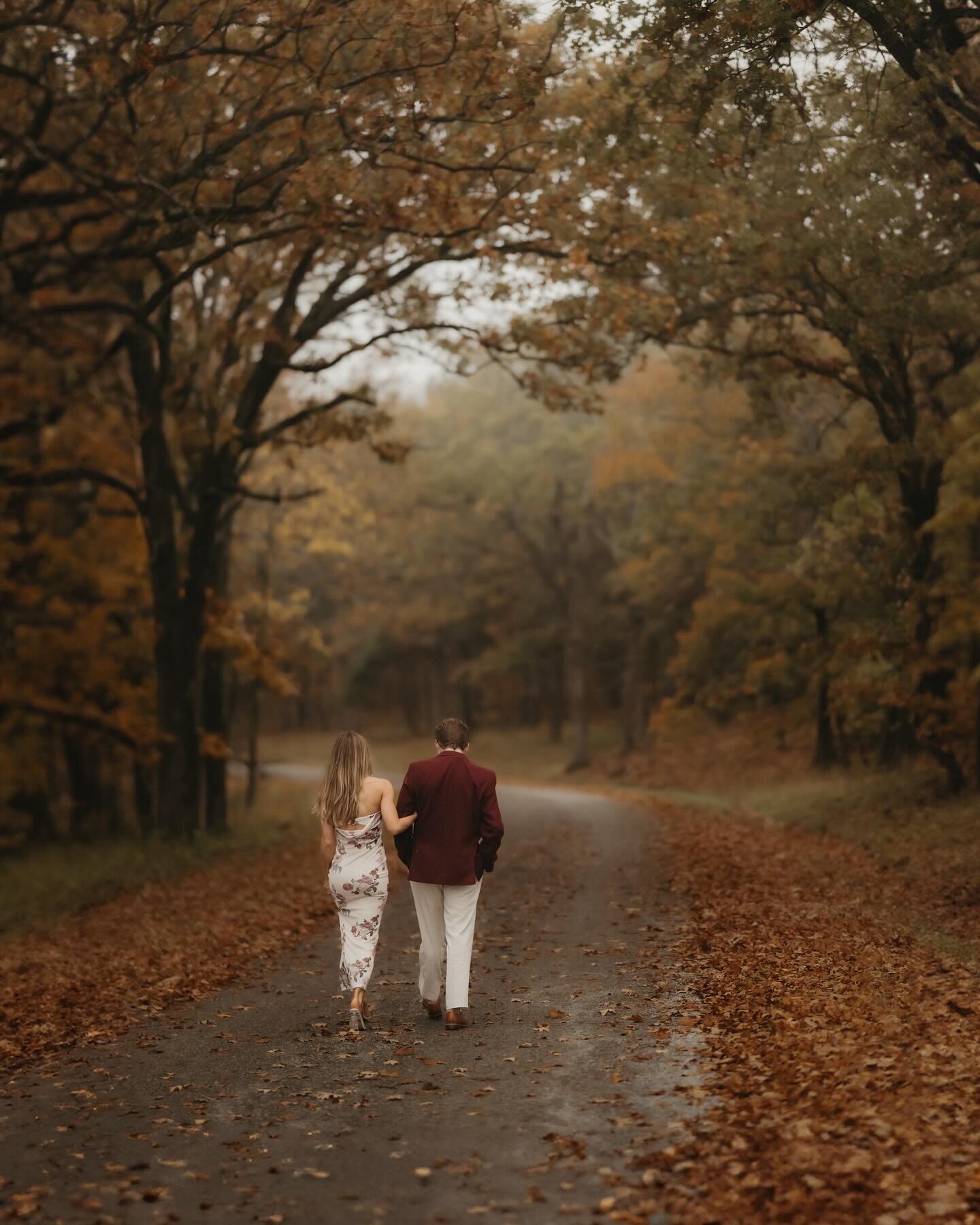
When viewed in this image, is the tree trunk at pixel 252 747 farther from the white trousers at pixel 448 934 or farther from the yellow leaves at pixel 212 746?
the white trousers at pixel 448 934

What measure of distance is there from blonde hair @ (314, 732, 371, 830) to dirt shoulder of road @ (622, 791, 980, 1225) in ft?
8.97

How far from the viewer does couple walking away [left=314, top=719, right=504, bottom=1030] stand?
28.5 feet

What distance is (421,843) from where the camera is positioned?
880 cm

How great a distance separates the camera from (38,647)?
23.7m

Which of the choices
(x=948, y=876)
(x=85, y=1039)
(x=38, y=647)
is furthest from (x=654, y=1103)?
(x=38, y=647)

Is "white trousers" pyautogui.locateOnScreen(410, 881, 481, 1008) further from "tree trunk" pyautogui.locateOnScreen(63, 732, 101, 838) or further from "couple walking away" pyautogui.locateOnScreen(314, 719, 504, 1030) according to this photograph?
"tree trunk" pyautogui.locateOnScreen(63, 732, 101, 838)

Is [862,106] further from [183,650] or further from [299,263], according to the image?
[183,650]

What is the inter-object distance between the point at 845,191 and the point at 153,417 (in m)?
10.3

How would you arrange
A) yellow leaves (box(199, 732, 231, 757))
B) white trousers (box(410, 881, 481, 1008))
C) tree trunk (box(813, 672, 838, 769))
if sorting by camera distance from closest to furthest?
white trousers (box(410, 881, 481, 1008)), yellow leaves (box(199, 732, 231, 757)), tree trunk (box(813, 672, 838, 769))

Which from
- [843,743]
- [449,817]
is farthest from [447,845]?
[843,743]

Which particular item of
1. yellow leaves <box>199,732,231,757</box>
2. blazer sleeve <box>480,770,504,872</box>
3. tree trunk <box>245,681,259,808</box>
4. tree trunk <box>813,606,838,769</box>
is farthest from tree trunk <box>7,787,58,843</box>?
blazer sleeve <box>480,770,504,872</box>

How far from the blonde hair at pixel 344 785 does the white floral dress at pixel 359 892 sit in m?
0.08

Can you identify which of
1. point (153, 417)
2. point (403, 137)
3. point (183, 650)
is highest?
point (403, 137)

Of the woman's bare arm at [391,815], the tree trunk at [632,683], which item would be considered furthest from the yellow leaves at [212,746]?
the tree trunk at [632,683]
